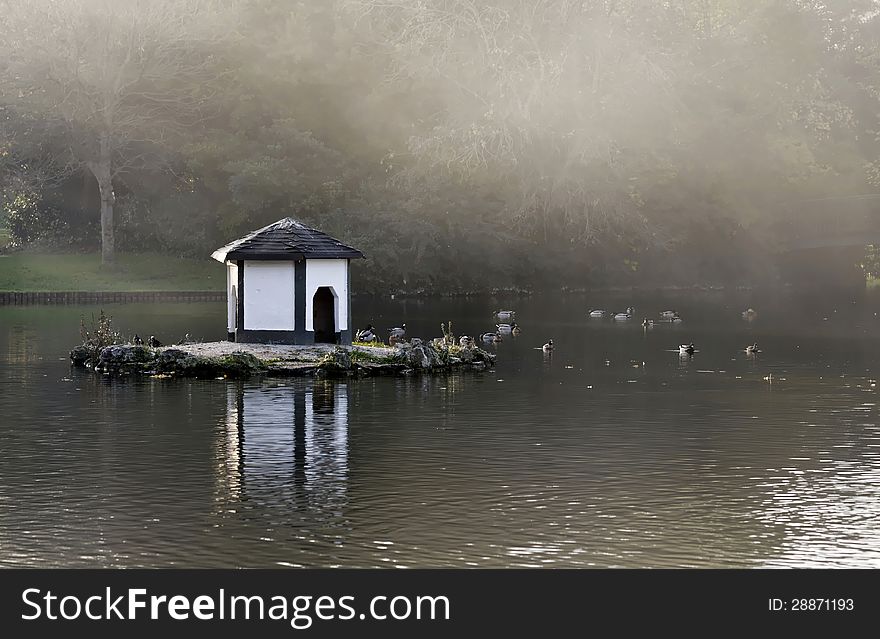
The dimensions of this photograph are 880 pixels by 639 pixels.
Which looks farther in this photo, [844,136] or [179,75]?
[844,136]

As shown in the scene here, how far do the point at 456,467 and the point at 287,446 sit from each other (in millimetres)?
3500

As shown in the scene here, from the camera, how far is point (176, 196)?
287ft

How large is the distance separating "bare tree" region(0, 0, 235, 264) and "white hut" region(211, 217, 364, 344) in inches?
1795

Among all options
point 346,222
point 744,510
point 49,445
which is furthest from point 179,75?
point 744,510

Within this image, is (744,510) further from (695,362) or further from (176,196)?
(176,196)

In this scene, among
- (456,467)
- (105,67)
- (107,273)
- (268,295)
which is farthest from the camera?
(105,67)

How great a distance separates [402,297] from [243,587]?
223 feet

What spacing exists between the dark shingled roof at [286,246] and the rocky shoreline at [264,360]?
237cm

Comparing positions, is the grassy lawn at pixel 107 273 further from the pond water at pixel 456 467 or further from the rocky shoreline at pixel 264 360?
the rocky shoreline at pixel 264 360

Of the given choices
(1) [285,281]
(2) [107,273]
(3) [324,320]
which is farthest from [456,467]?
(2) [107,273]

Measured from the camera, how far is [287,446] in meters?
25.2

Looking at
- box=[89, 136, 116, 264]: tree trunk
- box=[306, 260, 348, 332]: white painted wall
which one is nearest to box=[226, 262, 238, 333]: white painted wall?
box=[306, 260, 348, 332]: white painted wall

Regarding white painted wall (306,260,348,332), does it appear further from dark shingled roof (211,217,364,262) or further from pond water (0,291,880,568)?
pond water (0,291,880,568)

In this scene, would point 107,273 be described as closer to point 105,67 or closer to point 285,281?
point 105,67
